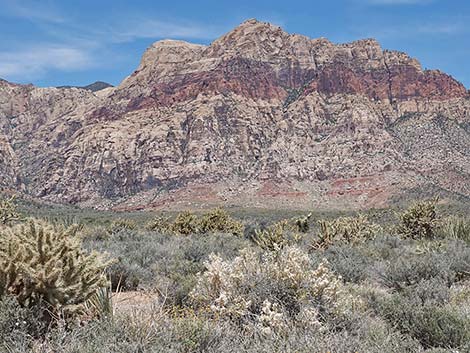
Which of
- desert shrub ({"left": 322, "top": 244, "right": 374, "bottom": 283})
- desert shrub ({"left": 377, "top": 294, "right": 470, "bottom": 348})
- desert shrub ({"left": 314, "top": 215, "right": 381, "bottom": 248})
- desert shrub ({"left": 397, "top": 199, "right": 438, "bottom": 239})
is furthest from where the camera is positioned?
desert shrub ({"left": 397, "top": 199, "right": 438, "bottom": 239})

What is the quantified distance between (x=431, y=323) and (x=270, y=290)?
6.58 feet

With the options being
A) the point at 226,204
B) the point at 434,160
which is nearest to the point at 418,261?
the point at 226,204

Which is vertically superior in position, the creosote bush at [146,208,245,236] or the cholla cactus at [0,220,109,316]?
the cholla cactus at [0,220,109,316]

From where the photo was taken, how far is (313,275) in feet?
21.1

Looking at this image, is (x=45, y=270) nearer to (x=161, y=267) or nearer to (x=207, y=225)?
Result: (x=161, y=267)

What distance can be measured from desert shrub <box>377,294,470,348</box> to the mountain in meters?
64.1

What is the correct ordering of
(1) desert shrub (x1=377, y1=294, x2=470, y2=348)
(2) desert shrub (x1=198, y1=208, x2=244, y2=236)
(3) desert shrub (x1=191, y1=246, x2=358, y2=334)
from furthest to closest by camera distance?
(2) desert shrub (x1=198, y1=208, x2=244, y2=236)
(3) desert shrub (x1=191, y1=246, x2=358, y2=334)
(1) desert shrub (x1=377, y1=294, x2=470, y2=348)

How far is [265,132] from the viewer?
349ft

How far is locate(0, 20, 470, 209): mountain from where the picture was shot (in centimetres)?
8369

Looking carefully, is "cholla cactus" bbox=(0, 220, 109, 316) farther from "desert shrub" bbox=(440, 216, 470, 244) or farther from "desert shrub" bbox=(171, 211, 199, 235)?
"desert shrub" bbox=(171, 211, 199, 235)

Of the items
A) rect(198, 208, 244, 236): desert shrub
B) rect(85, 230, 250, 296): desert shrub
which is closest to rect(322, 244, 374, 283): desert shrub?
rect(85, 230, 250, 296): desert shrub

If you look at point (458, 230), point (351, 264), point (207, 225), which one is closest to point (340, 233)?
point (458, 230)

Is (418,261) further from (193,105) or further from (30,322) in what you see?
(193,105)

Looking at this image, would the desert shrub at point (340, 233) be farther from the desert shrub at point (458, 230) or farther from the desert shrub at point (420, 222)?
the desert shrub at point (458, 230)
